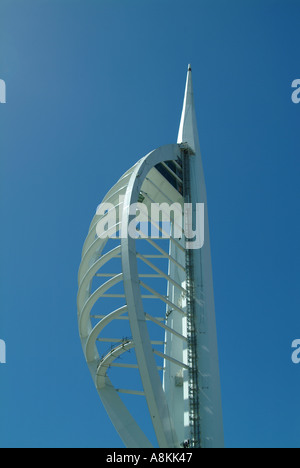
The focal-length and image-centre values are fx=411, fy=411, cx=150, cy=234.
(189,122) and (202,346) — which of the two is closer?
(202,346)

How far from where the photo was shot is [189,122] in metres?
36.8

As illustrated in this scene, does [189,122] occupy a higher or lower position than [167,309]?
higher

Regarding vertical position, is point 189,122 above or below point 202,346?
above

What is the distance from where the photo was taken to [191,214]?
30078 mm

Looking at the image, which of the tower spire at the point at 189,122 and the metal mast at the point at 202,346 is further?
the tower spire at the point at 189,122

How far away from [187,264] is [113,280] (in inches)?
267

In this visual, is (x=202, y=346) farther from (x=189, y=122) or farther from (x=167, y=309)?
(x=189, y=122)

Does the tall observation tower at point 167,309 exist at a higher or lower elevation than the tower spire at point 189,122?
lower

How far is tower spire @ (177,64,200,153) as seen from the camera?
115 feet

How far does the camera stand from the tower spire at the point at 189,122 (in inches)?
1374

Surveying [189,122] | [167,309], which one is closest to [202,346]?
[167,309]

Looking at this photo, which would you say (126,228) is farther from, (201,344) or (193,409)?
(193,409)

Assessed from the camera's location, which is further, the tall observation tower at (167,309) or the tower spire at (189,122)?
the tower spire at (189,122)

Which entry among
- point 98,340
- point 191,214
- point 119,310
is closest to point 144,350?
point 119,310
